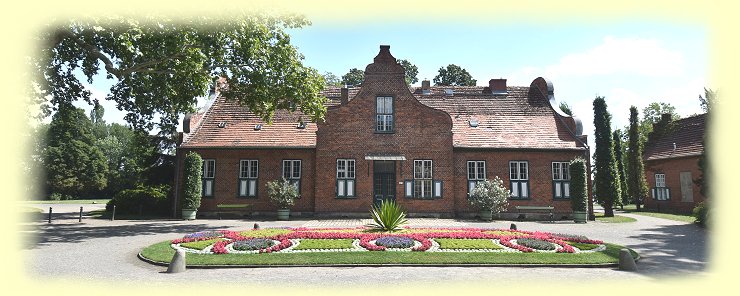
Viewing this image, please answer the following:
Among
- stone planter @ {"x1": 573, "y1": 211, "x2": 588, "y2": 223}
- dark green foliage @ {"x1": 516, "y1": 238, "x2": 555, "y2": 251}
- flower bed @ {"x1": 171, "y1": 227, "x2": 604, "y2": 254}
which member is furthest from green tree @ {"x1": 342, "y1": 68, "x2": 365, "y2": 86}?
dark green foliage @ {"x1": 516, "y1": 238, "x2": 555, "y2": 251}

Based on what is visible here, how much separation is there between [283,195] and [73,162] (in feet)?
167

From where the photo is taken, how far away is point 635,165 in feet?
120

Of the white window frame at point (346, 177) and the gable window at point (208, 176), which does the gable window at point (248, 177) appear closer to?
the gable window at point (208, 176)

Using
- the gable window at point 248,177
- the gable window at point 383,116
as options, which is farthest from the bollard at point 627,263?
the gable window at point 248,177

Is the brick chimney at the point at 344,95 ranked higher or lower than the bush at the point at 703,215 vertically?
higher

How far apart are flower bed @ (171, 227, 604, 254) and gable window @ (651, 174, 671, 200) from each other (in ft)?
83.7

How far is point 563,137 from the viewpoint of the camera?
24812 mm

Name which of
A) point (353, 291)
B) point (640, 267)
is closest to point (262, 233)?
point (353, 291)

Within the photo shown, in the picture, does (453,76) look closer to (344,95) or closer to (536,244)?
(344,95)

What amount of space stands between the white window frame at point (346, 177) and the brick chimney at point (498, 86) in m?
11.5

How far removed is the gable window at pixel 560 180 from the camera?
2391 centimetres

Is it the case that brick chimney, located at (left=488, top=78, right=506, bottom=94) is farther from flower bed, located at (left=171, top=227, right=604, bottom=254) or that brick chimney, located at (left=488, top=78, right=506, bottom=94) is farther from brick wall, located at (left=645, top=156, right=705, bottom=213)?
flower bed, located at (left=171, top=227, right=604, bottom=254)

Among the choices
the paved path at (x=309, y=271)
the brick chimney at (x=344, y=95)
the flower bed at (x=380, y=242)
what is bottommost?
the paved path at (x=309, y=271)

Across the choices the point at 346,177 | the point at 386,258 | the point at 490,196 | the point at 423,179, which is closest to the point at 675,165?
→ the point at 490,196
